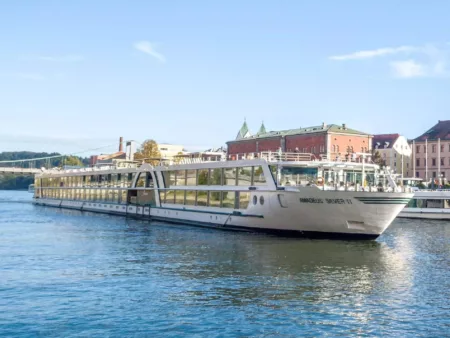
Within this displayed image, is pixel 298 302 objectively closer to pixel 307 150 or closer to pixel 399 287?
pixel 399 287

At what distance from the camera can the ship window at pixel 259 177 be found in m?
42.1

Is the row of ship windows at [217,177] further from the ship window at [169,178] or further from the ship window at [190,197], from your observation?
the ship window at [190,197]

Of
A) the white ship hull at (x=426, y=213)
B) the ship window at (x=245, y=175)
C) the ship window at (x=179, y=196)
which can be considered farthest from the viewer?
the white ship hull at (x=426, y=213)

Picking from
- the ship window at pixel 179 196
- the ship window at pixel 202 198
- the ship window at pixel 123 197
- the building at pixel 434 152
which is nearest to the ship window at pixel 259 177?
the ship window at pixel 202 198

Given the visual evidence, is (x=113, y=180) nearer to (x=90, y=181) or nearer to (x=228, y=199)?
(x=90, y=181)

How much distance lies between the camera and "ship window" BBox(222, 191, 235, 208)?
45.3 meters

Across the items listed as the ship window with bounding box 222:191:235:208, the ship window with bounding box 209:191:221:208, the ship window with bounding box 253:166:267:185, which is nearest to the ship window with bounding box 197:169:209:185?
the ship window with bounding box 209:191:221:208

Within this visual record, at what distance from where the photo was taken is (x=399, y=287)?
22.9 metres

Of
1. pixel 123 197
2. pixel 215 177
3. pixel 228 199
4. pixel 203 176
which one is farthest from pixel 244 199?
pixel 123 197

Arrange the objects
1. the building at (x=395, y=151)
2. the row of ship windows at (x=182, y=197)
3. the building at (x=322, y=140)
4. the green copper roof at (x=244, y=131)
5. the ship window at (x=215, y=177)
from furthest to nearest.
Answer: the green copper roof at (x=244, y=131), the building at (x=395, y=151), the building at (x=322, y=140), the ship window at (x=215, y=177), the row of ship windows at (x=182, y=197)

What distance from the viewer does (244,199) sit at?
43719 millimetres

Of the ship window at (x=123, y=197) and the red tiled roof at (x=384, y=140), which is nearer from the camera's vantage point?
the ship window at (x=123, y=197)

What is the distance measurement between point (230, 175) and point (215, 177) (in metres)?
2.44

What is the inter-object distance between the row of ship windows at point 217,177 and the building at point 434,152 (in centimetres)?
8549
